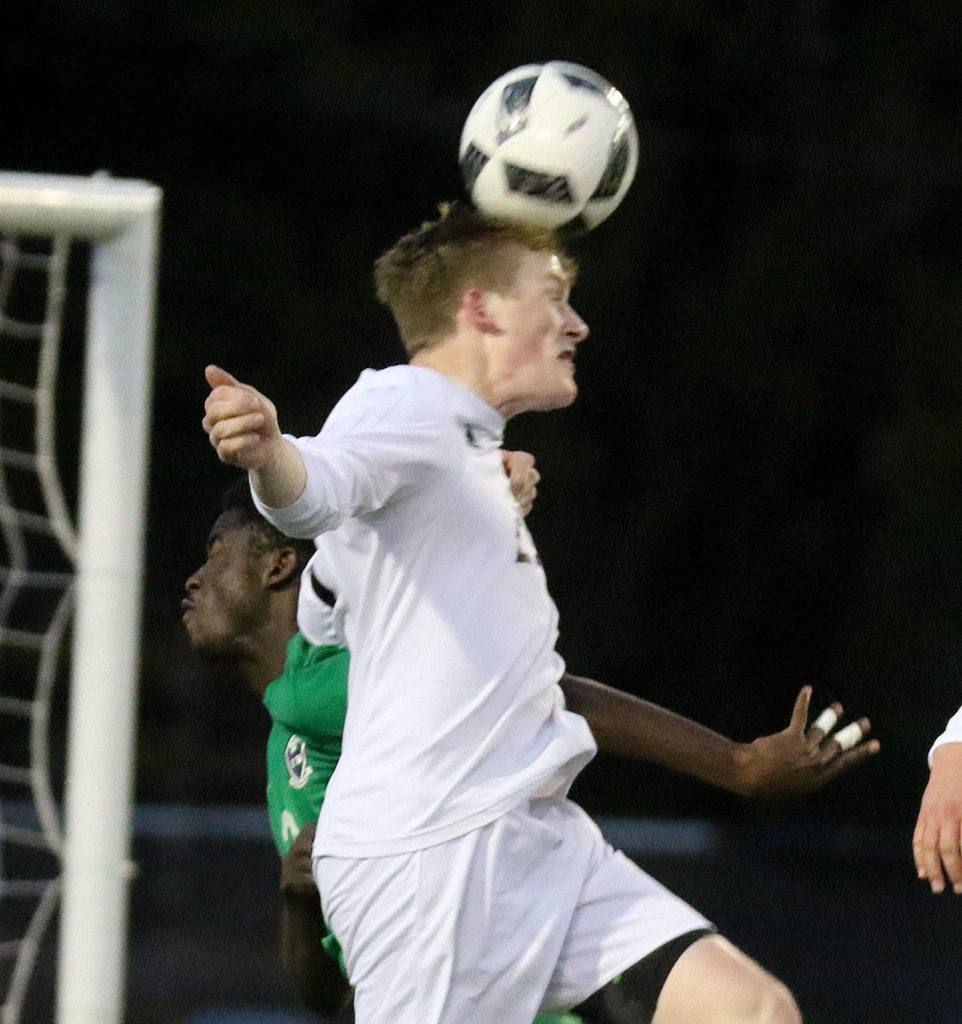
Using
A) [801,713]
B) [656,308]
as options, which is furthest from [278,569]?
[656,308]

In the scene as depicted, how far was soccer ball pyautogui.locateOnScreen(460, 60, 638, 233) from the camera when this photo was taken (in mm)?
2779

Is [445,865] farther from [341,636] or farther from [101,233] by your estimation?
[101,233]

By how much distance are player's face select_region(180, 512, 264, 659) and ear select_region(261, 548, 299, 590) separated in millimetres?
15

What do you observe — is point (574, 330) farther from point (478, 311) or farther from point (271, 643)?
point (271, 643)

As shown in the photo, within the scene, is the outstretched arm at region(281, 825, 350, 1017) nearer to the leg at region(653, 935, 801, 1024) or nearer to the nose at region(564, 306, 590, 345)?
the leg at region(653, 935, 801, 1024)

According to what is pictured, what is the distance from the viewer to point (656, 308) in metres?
8.48

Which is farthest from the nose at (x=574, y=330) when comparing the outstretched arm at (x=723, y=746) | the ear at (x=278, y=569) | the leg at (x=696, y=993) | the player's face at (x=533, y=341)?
the leg at (x=696, y=993)

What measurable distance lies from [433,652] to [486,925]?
1.12 ft

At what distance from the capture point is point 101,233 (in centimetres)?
221

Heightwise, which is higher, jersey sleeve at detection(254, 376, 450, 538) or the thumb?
the thumb

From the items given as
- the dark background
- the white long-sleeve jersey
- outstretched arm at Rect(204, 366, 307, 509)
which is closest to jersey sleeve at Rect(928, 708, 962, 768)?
the white long-sleeve jersey

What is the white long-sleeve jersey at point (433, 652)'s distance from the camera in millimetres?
2387

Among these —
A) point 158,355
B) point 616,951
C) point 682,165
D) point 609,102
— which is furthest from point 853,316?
point 616,951

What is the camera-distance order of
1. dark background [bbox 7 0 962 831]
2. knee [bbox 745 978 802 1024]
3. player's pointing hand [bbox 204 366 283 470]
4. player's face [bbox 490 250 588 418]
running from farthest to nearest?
dark background [bbox 7 0 962 831] < player's face [bbox 490 250 588 418] < knee [bbox 745 978 802 1024] < player's pointing hand [bbox 204 366 283 470]
